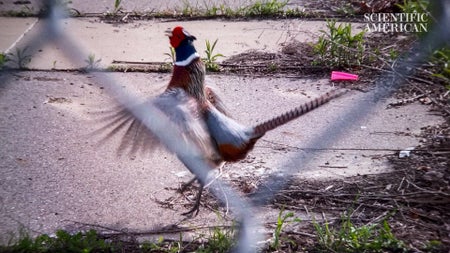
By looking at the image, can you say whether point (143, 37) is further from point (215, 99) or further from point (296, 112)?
point (296, 112)

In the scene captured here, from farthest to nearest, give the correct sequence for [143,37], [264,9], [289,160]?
[264,9], [143,37], [289,160]

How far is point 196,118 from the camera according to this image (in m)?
3.27

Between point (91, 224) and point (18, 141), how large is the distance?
120 cm

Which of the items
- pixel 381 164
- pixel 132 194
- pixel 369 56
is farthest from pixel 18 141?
pixel 369 56

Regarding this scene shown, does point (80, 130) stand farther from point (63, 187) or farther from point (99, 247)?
point (99, 247)

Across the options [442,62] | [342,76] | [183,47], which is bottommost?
[342,76]

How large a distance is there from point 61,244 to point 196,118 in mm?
932

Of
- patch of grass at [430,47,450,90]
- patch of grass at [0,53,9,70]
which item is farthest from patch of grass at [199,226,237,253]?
patch of grass at [0,53,9,70]

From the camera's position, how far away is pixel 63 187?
11.9 ft

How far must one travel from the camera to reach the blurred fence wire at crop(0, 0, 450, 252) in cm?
309

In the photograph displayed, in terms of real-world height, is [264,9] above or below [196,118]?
above

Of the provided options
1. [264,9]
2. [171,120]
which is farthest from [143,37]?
[171,120]

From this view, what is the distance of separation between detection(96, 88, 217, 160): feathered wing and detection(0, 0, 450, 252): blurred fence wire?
0.03 meters

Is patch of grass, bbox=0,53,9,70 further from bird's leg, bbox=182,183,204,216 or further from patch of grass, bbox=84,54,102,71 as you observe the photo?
bird's leg, bbox=182,183,204,216
